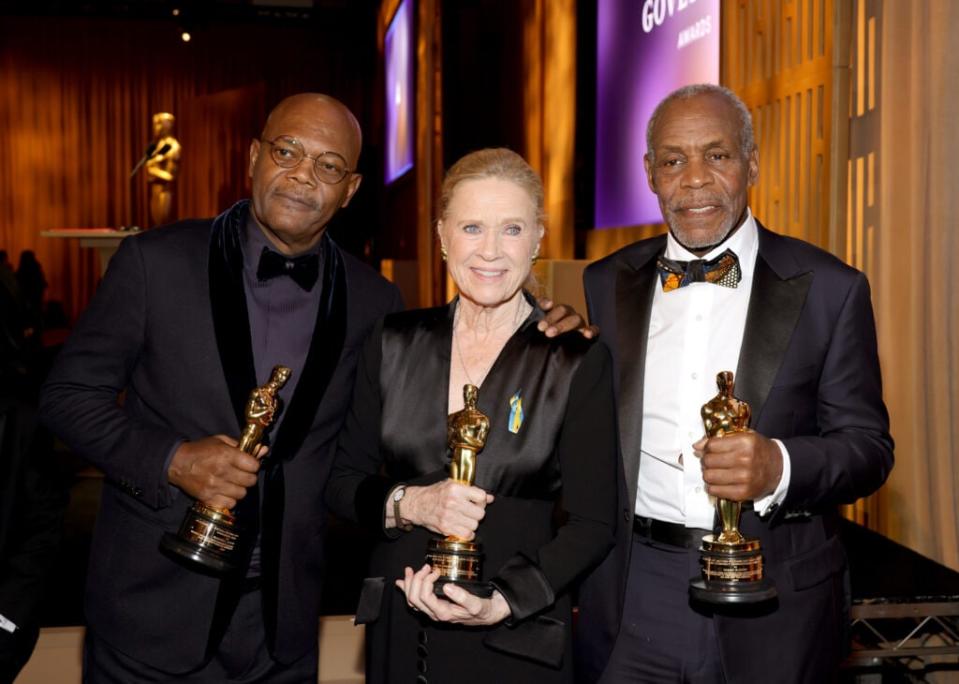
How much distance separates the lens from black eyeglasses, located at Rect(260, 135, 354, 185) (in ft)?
7.65

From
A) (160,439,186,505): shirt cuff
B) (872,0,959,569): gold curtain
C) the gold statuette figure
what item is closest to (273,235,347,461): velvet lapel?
(160,439,186,505): shirt cuff

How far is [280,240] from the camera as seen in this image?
7.72 feet

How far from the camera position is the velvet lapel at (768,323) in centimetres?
209

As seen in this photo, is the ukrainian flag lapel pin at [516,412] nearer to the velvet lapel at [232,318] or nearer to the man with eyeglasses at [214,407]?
the man with eyeglasses at [214,407]

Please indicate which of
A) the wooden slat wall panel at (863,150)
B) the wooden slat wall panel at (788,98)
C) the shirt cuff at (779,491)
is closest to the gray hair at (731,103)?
the shirt cuff at (779,491)

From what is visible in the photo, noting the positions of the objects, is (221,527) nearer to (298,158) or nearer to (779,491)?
(298,158)

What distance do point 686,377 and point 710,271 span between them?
25 centimetres

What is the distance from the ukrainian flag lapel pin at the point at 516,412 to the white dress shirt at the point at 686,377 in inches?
14.3

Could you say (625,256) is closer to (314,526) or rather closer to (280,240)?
(280,240)

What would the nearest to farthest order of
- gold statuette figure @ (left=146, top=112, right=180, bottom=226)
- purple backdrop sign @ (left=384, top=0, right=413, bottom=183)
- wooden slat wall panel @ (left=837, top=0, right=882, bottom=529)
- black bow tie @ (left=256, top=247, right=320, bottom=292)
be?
black bow tie @ (left=256, top=247, right=320, bottom=292) → wooden slat wall panel @ (left=837, top=0, right=882, bottom=529) → gold statuette figure @ (left=146, top=112, right=180, bottom=226) → purple backdrop sign @ (left=384, top=0, right=413, bottom=183)

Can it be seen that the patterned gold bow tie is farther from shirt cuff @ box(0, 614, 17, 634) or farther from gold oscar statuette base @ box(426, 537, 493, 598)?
shirt cuff @ box(0, 614, 17, 634)

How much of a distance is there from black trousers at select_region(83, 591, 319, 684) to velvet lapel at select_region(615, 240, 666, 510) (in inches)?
35.6

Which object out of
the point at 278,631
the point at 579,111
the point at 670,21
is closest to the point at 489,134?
the point at 579,111

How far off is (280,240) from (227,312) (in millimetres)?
249
